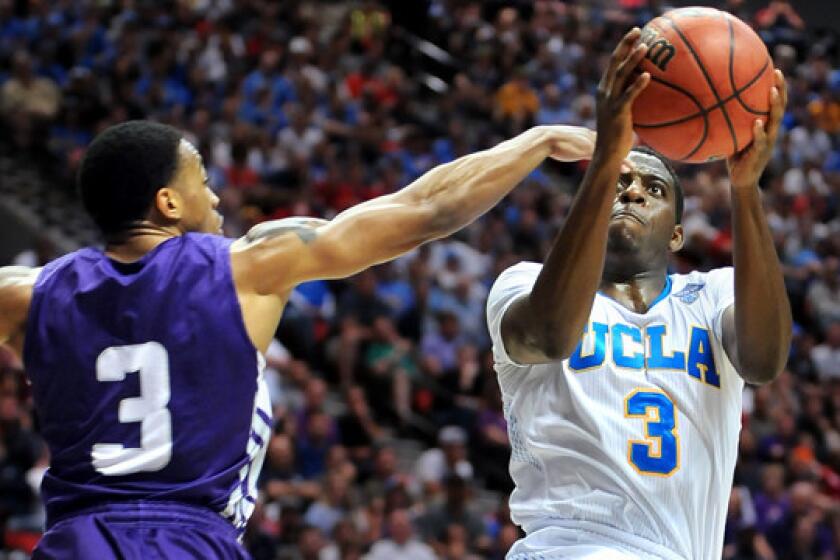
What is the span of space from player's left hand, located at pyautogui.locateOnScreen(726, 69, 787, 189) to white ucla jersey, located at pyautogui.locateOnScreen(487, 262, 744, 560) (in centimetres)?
63

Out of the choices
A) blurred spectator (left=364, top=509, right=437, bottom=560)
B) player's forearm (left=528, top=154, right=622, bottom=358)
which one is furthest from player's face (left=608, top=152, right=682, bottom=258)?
blurred spectator (left=364, top=509, right=437, bottom=560)

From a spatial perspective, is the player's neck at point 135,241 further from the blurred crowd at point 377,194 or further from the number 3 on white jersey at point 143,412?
the blurred crowd at point 377,194

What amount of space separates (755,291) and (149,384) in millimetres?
1868

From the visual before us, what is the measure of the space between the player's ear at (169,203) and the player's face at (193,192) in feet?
0.06

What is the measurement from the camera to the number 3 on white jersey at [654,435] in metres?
4.07

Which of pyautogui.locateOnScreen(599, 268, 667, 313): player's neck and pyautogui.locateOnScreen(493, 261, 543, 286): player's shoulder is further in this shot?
pyautogui.locateOnScreen(599, 268, 667, 313): player's neck

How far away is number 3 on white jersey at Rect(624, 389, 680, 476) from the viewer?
160 inches

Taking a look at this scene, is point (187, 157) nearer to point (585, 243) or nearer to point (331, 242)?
point (331, 242)

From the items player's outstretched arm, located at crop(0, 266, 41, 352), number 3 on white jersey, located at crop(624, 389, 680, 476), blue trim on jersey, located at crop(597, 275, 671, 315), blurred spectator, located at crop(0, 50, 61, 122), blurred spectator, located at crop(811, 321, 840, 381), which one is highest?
player's outstretched arm, located at crop(0, 266, 41, 352)

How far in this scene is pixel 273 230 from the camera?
11.5ft

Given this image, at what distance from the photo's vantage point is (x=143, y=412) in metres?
3.28

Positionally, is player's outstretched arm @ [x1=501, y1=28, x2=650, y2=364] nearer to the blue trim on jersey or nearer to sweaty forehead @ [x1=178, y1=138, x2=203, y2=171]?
the blue trim on jersey

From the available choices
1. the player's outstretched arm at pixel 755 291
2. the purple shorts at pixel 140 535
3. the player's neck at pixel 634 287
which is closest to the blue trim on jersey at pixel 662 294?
the player's neck at pixel 634 287

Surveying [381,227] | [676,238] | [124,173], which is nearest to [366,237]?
[381,227]
